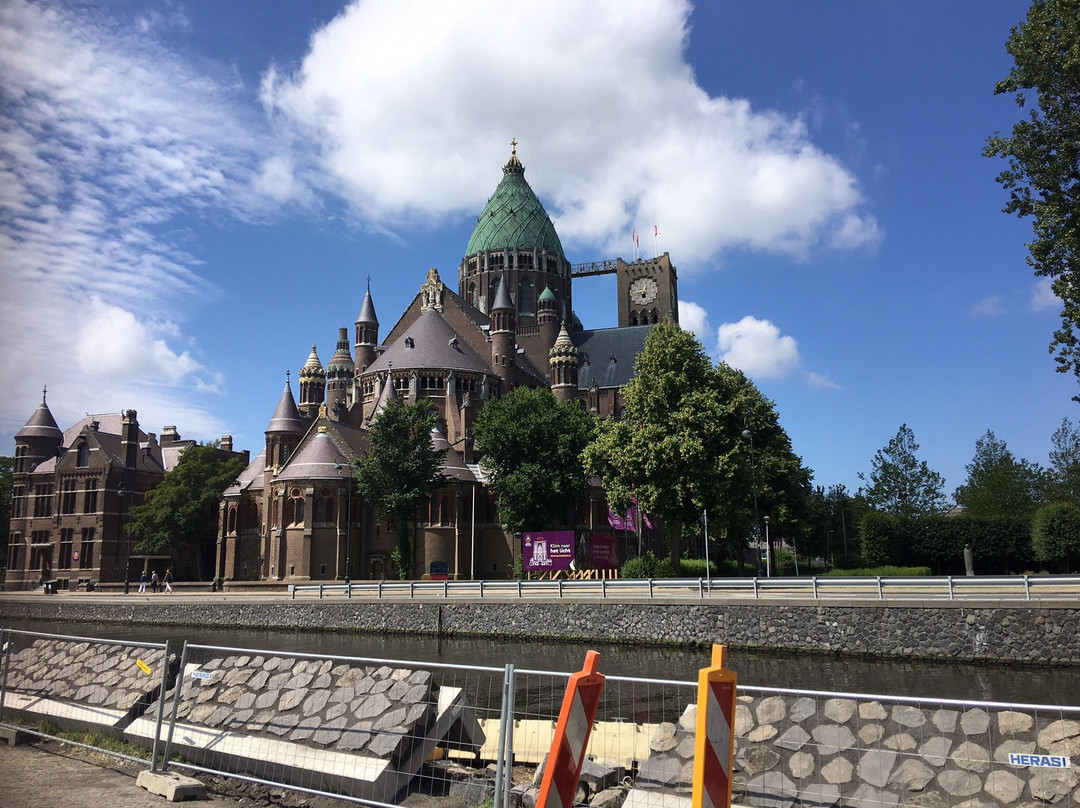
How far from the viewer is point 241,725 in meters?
10.9

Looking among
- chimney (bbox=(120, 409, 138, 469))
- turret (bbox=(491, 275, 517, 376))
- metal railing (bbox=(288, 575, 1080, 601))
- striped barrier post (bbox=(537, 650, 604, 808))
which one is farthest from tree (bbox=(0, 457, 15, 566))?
striped barrier post (bbox=(537, 650, 604, 808))

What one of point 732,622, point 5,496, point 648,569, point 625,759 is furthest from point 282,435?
point 625,759

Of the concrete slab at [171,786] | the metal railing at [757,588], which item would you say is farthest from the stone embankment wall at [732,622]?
the concrete slab at [171,786]

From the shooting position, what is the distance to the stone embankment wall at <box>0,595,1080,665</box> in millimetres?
25594

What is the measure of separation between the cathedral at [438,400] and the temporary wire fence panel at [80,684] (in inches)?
1639

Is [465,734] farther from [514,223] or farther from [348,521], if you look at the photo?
[514,223]

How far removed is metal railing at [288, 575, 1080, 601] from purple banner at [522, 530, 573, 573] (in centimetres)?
944

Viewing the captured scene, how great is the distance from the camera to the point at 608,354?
9431 cm

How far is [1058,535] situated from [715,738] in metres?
49.9

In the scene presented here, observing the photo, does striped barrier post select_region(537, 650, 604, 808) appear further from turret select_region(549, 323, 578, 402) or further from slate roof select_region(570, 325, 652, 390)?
slate roof select_region(570, 325, 652, 390)

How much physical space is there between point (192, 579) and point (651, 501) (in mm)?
56899

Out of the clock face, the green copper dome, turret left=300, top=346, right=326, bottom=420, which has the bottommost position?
turret left=300, top=346, right=326, bottom=420

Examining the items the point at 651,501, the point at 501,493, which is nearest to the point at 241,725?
the point at 651,501

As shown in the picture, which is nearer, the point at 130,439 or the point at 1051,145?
the point at 1051,145
